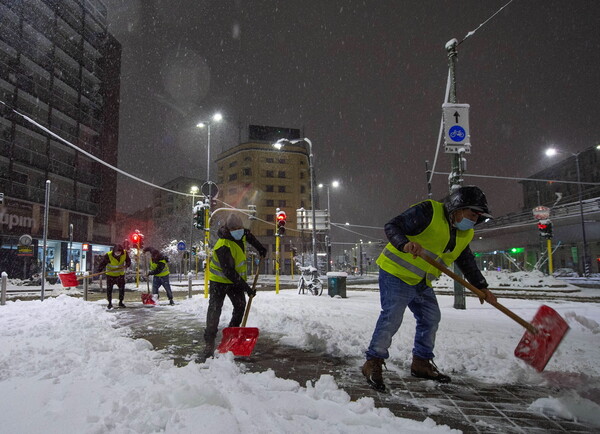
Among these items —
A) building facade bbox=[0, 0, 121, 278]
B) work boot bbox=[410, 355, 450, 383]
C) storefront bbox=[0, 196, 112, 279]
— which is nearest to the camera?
work boot bbox=[410, 355, 450, 383]

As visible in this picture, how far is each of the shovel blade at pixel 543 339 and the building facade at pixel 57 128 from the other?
→ 29.0 metres

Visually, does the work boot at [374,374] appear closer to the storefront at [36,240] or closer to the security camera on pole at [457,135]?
the security camera on pole at [457,135]

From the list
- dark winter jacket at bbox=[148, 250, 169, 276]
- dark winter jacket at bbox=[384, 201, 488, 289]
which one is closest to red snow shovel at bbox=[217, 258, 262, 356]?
dark winter jacket at bbox=[384, 201, 488, 289]

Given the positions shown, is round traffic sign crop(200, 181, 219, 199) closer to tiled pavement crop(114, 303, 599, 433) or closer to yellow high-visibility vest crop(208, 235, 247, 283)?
tiled pavement crop(114, 303, 599, 433)

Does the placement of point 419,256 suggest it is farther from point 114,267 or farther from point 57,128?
point 57,128

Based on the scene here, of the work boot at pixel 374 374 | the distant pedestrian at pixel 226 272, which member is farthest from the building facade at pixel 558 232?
the work boot at pixel 374 374

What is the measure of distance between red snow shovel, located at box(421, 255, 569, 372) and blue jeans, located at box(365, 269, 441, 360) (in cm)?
35

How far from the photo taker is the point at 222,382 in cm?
337

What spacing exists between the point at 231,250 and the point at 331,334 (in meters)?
1.86

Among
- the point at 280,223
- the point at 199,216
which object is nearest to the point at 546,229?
the point at 280,223

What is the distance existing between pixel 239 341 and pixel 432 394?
2.36 metres

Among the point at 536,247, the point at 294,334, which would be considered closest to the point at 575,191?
the point at 536,247

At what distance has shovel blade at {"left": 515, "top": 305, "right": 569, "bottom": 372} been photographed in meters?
3.44

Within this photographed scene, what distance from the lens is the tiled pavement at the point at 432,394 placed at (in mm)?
2754
